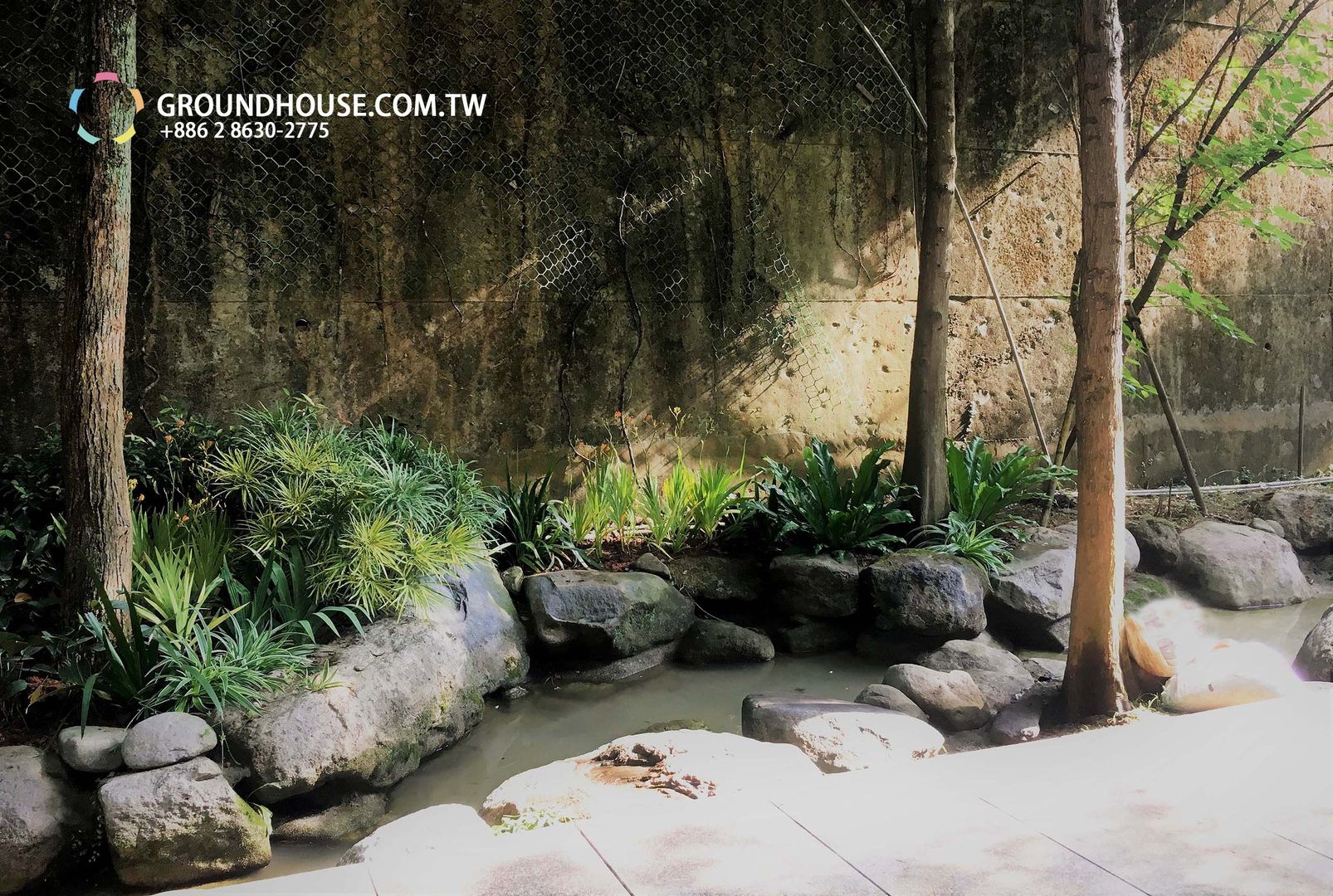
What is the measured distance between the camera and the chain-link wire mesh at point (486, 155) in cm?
527

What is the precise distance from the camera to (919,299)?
18.8 feet

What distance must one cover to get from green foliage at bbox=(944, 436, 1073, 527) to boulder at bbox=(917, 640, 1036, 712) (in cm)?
92

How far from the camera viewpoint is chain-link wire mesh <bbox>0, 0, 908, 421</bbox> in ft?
17.3

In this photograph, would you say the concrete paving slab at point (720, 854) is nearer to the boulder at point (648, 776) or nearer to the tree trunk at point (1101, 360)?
the boulder at point (648, 776)

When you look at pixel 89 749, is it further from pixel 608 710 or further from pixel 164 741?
pixel 608 710

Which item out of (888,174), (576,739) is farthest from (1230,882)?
(888,174)

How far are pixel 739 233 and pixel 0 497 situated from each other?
430 centimetres

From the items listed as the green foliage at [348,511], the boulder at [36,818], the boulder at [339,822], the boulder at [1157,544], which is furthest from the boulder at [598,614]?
the boulder at [1157,544]

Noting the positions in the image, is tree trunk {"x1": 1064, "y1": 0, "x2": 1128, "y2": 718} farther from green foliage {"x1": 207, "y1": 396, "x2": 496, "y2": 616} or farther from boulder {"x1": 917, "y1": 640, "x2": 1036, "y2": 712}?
green foliage {"x1": 207, "y1": 396, "x2": 496, "y2": 616}

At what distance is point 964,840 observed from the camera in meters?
2.39

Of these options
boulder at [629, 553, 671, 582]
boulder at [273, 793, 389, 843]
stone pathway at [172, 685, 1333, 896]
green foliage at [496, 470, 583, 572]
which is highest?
green foliage at [496, 470, 583, 572]

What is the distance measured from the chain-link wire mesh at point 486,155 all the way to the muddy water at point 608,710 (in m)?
2.31

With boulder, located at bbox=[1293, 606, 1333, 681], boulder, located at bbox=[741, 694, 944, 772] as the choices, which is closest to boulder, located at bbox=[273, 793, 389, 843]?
boulder, located at bbox=[741, 694, 944, 772]

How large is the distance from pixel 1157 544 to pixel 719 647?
296 cm
